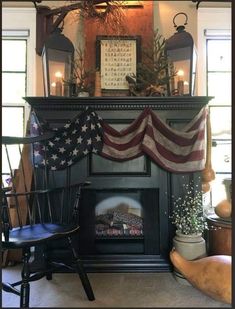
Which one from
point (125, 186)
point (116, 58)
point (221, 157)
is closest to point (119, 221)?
point (125, 186)

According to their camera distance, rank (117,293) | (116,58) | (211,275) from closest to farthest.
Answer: (211,275)
(117,293)
(116,58)

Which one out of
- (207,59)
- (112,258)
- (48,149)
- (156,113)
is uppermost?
(207,59)

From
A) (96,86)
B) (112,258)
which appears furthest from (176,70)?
(112,258)

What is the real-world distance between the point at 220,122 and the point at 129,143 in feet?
3.53

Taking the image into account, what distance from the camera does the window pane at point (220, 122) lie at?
110 inches

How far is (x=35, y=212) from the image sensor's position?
7.71ft

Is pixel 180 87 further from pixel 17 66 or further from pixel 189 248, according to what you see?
pixel 17 66

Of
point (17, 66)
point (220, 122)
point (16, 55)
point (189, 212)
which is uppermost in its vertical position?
point (16, 55)

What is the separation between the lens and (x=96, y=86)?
8.20 ft

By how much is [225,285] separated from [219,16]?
2.38 meters

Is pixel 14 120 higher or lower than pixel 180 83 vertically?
lower

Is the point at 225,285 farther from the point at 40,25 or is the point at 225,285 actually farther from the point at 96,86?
the point at 40,25

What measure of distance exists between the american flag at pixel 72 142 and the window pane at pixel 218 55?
1388mm

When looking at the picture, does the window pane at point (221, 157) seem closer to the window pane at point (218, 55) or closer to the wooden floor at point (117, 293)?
the window pane at point (218, 55)
